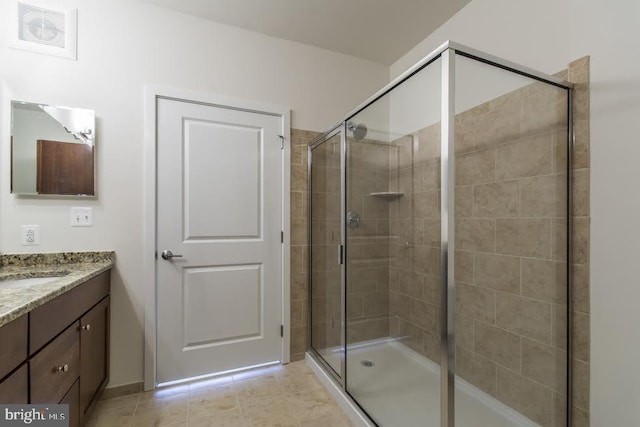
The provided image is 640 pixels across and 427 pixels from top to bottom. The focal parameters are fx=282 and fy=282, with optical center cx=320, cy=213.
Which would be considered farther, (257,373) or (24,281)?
(257,373)

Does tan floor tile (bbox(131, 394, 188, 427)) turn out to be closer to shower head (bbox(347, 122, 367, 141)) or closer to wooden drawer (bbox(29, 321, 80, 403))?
wooden drawer (bbox(29, 321, 80, 403))

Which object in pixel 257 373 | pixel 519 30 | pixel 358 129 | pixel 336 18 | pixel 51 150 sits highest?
pixel 336 18

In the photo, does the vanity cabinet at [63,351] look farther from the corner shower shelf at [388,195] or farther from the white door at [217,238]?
the corner shower shelf at [388,195]

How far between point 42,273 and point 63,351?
532 mm

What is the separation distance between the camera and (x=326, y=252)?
2.20 m

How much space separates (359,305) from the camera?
81.8 inches

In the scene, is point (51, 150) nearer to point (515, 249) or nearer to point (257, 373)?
point (257, 373)

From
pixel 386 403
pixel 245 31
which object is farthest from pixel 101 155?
pixel 386 403

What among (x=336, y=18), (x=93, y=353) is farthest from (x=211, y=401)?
(x=336, y=18)

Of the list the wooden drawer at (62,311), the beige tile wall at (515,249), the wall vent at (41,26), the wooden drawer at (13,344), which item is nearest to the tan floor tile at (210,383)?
the wooden drawer at (62,311)

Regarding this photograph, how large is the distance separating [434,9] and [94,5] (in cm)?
223

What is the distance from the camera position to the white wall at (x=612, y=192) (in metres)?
1.15

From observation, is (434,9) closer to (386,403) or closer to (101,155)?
(101,155)

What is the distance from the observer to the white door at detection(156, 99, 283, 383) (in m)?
1.95
